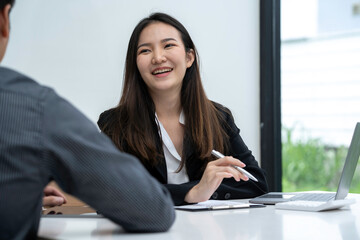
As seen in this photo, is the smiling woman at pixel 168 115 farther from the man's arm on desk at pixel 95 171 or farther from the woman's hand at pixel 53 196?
the man's arm on desk at pixel 95 171

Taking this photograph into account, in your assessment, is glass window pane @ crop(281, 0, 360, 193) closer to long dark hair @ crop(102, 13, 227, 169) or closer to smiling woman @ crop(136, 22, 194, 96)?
long dark hair @ crop(102, 13, 227, 169)

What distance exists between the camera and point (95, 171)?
3.08ft

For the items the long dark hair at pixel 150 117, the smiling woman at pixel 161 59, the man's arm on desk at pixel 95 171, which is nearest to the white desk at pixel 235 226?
the man's arm on desk at pixel 95 171

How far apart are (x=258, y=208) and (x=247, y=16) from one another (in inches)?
87.8

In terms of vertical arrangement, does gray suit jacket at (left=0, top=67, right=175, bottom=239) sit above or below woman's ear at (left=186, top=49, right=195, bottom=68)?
below

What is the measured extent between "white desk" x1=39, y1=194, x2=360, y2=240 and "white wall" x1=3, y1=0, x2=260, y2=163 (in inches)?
87.4

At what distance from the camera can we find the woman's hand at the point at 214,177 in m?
1.73

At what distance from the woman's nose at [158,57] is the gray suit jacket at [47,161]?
1.43 metres

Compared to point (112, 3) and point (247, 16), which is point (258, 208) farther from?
point (112, 3)

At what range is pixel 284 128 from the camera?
3.67 m

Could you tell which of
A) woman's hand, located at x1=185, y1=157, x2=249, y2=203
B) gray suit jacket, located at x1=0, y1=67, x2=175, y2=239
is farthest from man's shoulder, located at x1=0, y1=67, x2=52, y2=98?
woman's hand, located at x1=185, y1=157, x2=249, y2=203

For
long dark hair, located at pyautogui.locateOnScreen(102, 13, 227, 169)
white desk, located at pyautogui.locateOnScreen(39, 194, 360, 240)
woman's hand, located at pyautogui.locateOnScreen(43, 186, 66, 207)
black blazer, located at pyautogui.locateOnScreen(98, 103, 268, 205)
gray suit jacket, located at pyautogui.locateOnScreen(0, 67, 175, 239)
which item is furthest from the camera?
long dark hair, located at pyautogui.locateOnScreen(102, 13, 227, 169)

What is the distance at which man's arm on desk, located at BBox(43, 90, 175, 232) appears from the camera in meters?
0.90

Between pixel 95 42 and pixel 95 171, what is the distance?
9.75ft
